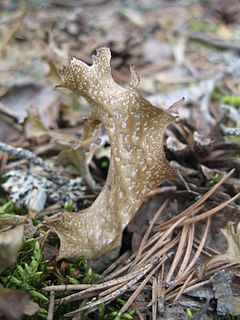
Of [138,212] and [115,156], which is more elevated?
[115,156]

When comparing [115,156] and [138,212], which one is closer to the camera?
[115,156]

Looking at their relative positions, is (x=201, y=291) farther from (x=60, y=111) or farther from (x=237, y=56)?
(x=237, y=56)

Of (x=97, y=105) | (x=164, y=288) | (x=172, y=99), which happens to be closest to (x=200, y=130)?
(x=172, y=99)

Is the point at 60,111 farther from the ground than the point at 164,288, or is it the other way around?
the point at 60,111
